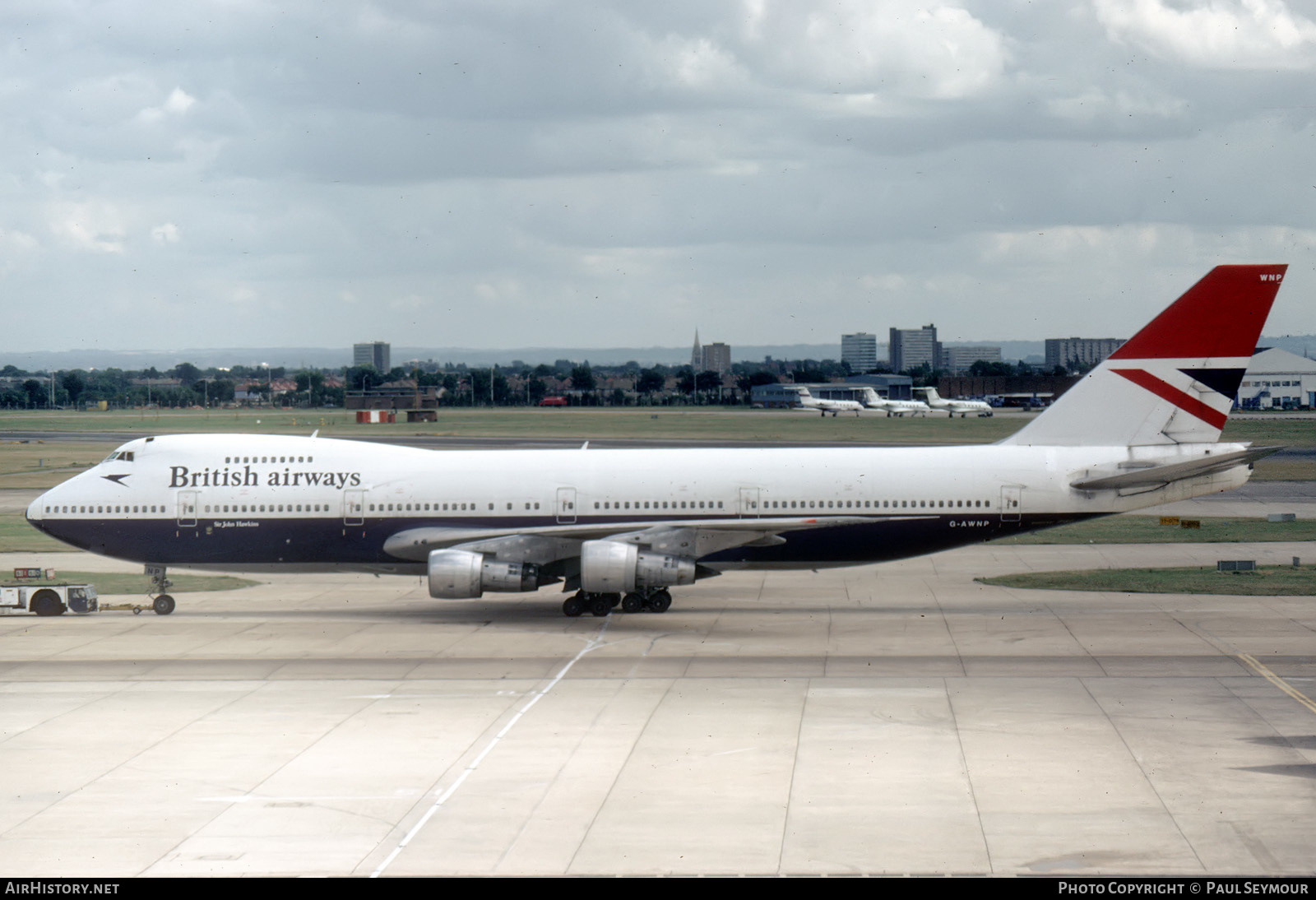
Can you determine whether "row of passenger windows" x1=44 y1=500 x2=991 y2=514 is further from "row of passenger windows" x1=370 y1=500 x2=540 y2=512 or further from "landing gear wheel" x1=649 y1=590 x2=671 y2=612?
"landing gear wheel" x1=649 y1=590 x2=671 y2=612

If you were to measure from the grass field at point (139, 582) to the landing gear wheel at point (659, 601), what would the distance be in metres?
14.6

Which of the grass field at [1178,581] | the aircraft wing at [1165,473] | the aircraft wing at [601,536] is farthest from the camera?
the grass field at [1178,581]

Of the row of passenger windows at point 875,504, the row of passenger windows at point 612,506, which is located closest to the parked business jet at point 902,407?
the row of passenger windows at point 875,504

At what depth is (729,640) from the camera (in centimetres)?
3017

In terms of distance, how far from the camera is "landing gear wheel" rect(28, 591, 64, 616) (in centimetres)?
3528

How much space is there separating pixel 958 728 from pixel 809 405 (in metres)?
164

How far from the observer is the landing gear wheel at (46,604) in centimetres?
3528

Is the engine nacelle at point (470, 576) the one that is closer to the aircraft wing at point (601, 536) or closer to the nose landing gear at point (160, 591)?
the aircraft wing at point (601, 536)

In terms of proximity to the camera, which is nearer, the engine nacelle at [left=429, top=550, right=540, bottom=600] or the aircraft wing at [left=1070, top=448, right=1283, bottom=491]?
the engine nacelle at [left=429, top=550, right=540, bottom=600]

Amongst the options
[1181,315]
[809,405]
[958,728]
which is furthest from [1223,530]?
[809,405]

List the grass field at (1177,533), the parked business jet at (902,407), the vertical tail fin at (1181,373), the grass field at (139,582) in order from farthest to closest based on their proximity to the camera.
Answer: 1. the parked business jet at (902,407)
2. the grass field at (1177,533)
3. the grass field at (139,582)
4. the vertical tail fin at (1181,373)

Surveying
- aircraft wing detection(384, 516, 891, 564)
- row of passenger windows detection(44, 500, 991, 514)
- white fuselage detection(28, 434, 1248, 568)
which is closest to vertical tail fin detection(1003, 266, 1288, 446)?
white fuselage detection(28, 434, 1248, 568)

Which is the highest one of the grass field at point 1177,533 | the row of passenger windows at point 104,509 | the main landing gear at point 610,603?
the row of passenger windows at point 104,509

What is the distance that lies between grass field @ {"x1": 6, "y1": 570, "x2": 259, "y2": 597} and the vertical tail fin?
83.1 ft
